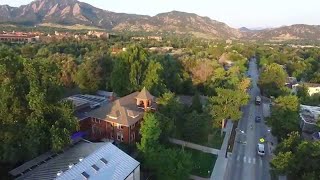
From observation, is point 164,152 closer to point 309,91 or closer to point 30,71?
point 30,71

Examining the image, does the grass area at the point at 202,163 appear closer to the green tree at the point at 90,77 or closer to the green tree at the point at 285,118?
the green tree at the point at 285,118

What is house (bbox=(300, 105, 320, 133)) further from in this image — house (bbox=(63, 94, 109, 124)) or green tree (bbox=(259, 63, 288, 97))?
house (bbox=(63, 94, 109, 124))

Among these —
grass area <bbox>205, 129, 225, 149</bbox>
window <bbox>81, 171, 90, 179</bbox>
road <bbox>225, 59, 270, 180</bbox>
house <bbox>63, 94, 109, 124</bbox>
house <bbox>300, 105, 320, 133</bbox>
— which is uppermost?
window <bbox>81, 171, 90, 179</bbox>

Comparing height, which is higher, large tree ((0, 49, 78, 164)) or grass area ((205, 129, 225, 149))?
large tree ((0, 49, 78, 164))

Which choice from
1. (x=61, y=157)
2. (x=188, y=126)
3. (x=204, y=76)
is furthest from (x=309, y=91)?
(x=61, y=157)

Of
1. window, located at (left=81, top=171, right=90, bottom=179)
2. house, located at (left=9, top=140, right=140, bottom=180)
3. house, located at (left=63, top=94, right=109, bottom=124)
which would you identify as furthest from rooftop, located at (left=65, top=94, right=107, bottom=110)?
window, located at (left=81, top=171, right=90, bottom=179)

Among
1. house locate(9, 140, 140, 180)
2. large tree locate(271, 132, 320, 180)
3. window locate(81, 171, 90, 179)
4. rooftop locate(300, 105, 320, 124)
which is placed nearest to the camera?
window locate(81, 171, 90, 179)

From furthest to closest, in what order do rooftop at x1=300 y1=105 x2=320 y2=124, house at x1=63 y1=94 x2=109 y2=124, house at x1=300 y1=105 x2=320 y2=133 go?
rooftop at x1=300 y1=105 x2=320 y2=124, house at x1=300 y1=105 x2=320 y2=133, house at x1=63 y1=94 x2=109 y2=124
